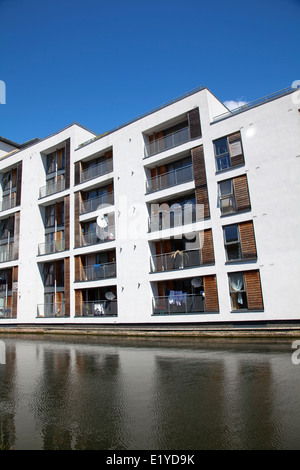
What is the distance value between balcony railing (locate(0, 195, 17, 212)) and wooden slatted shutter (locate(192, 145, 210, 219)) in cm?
1845

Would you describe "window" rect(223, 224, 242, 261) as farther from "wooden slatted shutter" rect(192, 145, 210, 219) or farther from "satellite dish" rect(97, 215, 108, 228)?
"satellite dish" rect(97, 215, 108, 228)

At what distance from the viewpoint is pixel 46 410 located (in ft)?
18.6

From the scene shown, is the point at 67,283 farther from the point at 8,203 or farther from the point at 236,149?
the point at 236,149

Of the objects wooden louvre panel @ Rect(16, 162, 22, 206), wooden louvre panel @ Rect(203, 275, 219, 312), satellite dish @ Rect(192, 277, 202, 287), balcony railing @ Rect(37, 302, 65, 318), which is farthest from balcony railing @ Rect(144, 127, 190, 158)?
wooden louvre panel @ Rect(16, 162, 22, 206)

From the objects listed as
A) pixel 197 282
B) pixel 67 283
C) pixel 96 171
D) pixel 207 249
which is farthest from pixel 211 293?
pixel 96 171

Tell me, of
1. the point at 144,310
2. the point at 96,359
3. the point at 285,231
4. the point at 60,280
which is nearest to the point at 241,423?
the point at 96,359

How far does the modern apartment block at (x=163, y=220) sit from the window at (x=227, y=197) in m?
0.06

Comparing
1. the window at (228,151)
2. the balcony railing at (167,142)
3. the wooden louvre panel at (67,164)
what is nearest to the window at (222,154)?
the window at (228,151)

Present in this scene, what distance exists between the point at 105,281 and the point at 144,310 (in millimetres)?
3842

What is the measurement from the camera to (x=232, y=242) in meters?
17.4

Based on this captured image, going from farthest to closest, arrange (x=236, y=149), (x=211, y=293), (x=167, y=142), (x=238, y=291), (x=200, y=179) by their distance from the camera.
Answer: (x=167, y=142) → (x=200, y=179) → (x=236, y=149) → (x=211, y=293) → (x=238, y=291)

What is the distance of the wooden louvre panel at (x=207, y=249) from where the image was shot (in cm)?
1784

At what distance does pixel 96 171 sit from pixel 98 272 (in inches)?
304

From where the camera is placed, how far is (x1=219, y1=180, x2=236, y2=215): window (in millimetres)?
17781
